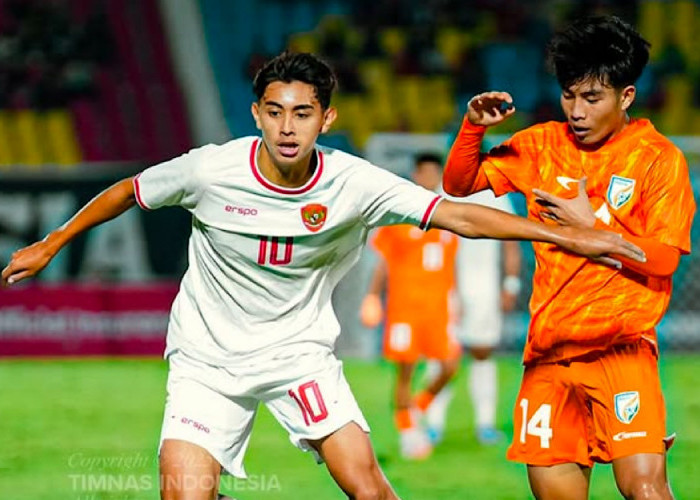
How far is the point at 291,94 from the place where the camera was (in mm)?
5305

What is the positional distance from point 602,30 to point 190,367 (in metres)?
2.02

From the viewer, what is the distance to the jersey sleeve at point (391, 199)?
5281 millimetres

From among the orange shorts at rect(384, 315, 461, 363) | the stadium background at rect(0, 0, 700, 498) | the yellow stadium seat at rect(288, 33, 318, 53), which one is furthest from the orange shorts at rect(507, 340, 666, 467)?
the yellow stadium seat at rect(288, 33, 318, 53)

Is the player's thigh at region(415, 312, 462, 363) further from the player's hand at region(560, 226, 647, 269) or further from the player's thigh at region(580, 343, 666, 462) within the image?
the player's hand at region(560, 226, 647, 269)

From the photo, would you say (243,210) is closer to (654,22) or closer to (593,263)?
(593,263)

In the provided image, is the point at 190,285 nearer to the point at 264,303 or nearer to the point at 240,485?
the point at 264,303

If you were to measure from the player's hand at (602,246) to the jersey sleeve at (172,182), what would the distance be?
1.42 m

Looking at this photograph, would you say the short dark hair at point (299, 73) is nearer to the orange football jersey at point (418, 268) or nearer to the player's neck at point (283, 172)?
the player's neck at point (283, 172)

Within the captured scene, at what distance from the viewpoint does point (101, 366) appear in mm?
14844

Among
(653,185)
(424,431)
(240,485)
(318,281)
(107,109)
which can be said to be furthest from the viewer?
(107,109)

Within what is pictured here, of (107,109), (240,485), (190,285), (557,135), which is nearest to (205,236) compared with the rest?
(190,285)

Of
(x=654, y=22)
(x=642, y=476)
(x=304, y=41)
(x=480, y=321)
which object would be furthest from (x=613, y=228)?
(x=654, y=22)

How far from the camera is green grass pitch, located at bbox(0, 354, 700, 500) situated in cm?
802

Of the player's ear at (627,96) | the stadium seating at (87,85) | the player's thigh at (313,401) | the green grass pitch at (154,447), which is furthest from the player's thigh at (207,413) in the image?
the stadium seating at (87,85)
